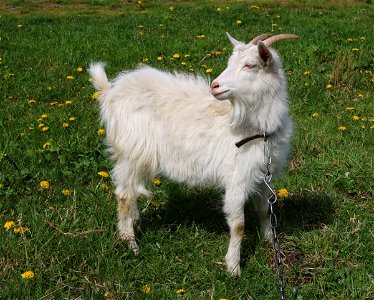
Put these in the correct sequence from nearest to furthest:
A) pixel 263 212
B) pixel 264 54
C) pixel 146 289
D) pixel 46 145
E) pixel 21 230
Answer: pixel 264 54 → pixel 146 289 → pixel 21 230 → pixel 263 212 → pixel 46 145

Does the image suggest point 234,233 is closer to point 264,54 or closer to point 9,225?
point 264,54

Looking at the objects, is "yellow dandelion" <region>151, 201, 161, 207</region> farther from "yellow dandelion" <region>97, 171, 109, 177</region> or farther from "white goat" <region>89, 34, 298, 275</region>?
"yellow dandelion" <region>97, 171, 109, 177</region>

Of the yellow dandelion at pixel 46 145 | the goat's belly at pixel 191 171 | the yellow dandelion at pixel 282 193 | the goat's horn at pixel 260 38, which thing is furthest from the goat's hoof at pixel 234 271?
the yellow dandelion at pixel 46 145

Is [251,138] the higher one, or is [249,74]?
[249,74]

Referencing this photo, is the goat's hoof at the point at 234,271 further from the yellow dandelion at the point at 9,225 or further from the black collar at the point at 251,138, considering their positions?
the yellow dandelion at the point at 9,225

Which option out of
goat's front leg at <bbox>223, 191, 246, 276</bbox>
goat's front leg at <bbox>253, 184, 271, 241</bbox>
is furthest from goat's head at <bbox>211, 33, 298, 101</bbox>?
goat's front leg at <bbox>253, 184, 271, 241</bbox>

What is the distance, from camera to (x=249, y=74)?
A: 3.17 meters

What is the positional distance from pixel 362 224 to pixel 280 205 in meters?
0.67

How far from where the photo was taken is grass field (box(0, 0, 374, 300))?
336 centimetres

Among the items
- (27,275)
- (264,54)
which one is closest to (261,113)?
(264,54)

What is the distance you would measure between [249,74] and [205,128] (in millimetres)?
551

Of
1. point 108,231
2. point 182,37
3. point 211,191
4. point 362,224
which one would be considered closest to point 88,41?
point 182,37

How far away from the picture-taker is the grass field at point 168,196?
11.0 feet

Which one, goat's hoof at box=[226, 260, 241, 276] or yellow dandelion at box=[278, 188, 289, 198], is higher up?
yellow dandelion at box=[278, 188, 289, 198]
